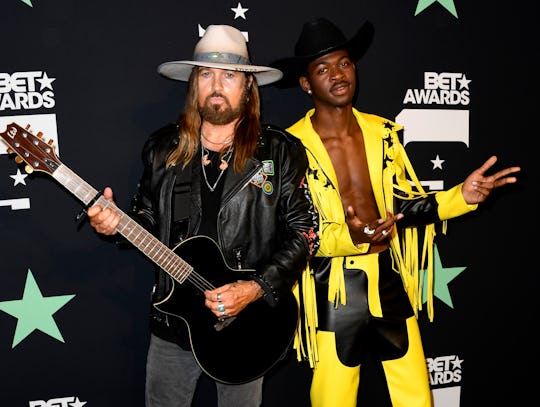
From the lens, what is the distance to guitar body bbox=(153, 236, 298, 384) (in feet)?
7.02

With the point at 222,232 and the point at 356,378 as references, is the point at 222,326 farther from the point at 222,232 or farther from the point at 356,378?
the point at 356,378

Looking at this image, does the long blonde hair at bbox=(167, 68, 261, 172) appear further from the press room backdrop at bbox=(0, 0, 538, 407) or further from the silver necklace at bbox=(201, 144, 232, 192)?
the press room backdrop at bbox=(0, 0, 538, 407)

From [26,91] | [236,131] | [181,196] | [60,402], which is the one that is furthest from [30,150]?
[60,402]

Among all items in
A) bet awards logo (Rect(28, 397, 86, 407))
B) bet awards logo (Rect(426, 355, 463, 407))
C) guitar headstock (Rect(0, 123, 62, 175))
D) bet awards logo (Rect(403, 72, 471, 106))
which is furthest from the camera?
bet awards logo (Rect(426, 355, 463, 407))

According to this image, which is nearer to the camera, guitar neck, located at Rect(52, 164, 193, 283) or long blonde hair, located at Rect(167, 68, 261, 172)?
guitar neck, located at Rect(52, 164, 193, 283)

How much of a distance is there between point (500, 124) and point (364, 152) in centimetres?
126

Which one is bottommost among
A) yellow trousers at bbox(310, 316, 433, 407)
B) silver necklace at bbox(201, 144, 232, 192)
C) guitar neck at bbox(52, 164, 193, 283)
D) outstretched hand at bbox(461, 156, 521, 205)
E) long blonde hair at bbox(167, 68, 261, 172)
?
yellow trousers at bbox(310, 316, 433, 407)

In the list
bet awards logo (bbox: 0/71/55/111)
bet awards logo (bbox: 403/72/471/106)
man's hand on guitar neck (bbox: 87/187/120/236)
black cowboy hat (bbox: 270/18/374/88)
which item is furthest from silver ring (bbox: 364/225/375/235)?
bet awards logo (bbox: 0/71/55/111)

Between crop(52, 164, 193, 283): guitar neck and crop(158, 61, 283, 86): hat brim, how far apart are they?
719 millimetres

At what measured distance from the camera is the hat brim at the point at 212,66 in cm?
222

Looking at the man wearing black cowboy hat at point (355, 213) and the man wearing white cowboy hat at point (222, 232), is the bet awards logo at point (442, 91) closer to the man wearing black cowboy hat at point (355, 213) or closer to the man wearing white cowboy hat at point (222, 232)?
the man wearing black cowboy hat at point (355, 213)

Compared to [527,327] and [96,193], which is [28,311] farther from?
[527,327]

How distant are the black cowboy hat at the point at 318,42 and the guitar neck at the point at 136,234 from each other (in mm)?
1156

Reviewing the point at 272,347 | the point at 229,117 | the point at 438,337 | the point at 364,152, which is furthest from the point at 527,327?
the point at 229,117
